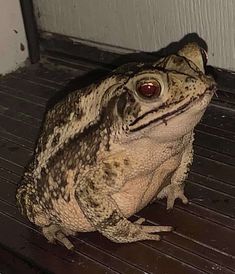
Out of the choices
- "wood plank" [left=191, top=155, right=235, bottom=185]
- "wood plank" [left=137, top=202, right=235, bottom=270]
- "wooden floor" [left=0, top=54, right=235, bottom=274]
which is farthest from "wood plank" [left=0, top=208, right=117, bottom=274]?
"wood plank" [left=191, top=155, right=235, bottom=185]

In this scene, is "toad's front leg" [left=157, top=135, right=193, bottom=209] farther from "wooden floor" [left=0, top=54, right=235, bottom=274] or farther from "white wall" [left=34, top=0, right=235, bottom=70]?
"white wall" [left=34, top=0, right=235, bottom=70]

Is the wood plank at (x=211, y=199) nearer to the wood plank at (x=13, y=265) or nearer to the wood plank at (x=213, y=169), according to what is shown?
the wood plank at (x=213, y=169)

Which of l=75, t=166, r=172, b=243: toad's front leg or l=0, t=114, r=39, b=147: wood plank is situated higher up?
l=75, t=166, r=172, b=243: toad's front leg

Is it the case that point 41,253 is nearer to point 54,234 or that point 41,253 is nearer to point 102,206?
point 54,234

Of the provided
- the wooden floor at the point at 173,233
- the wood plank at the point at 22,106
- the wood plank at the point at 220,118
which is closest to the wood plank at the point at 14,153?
the wooden floor at the point at 173,233

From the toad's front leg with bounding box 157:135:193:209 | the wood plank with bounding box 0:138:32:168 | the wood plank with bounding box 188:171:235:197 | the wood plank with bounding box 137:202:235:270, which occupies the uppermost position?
the toad's front leg with bounding box 157:135:193:209

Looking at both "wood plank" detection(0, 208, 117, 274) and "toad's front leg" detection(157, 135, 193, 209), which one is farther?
"toad's front leg" detection(157, 135, 193, 209)
